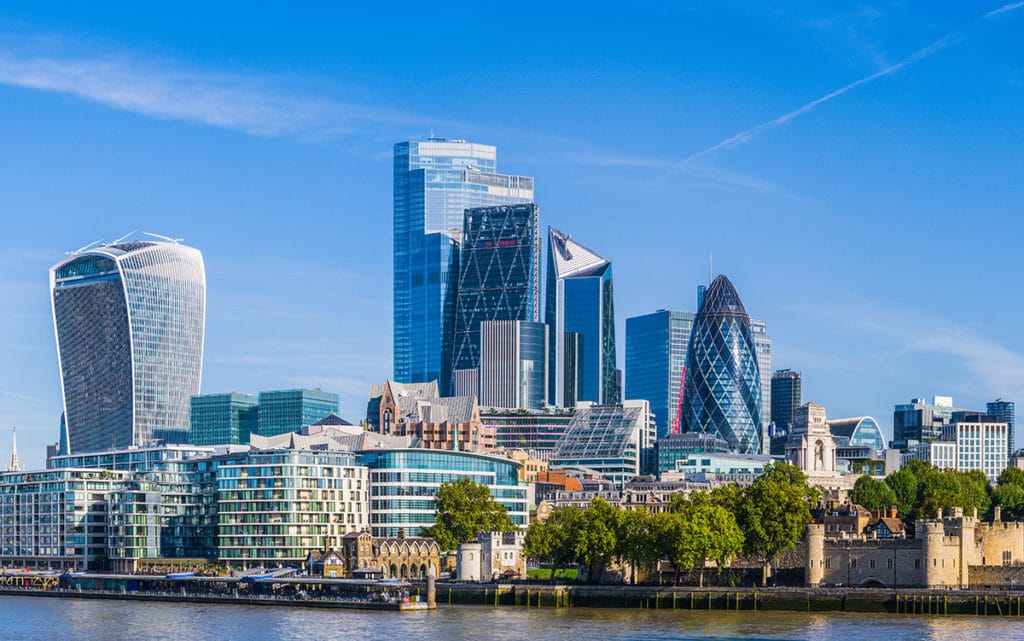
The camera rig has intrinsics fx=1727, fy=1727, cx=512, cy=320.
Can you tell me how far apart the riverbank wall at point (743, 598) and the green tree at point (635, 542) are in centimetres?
499

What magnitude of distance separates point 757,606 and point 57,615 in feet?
209

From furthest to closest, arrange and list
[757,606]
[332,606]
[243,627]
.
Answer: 1. [332,606]
2. [757,606]
3. [243,627]

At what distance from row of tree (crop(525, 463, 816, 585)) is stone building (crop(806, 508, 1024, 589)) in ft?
28.1

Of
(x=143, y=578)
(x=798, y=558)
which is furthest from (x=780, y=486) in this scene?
(x=143, y=578)

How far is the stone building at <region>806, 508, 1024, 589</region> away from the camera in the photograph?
153m

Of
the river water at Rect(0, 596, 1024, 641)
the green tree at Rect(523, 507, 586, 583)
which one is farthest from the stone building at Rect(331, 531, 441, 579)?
the river water at Rect(0, 596, 1024, 641)

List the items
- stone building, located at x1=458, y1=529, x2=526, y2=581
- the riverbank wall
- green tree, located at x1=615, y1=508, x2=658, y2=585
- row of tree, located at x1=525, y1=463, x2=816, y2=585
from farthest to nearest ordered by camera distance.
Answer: stone building, located at x1=458, y1=529, x2=526, y2=581, green tree, located at x1=615, y1=508, x2=658, y2=585, row of tree, located at x1=525, y1=463, x2=816, y2=585, the riverbank wall

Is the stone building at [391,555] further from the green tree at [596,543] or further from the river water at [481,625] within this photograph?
the river water at [481,625]

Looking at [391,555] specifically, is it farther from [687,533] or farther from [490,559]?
[687,533]

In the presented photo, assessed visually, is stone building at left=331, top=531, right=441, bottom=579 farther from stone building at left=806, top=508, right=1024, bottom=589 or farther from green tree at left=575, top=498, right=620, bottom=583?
stone building at left=806, top=508, right=1024, bottom=589

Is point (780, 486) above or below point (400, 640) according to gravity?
above

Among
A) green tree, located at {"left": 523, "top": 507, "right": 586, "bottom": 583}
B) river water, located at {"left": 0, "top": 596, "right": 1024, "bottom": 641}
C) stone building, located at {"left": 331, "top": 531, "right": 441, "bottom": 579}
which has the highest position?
green tree, located at {"left": 523, "top": 507, "right": 586, "bottom": 583}

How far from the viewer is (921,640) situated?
12188cm

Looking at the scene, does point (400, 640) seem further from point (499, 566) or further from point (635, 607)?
point (499, 566)
